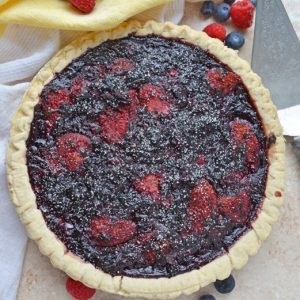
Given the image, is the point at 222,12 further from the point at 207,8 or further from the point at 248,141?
the point at 248,141

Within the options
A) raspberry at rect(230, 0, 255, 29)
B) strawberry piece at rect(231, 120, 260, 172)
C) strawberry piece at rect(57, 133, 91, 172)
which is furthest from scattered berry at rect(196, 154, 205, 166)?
raspberry at rect(230, 0, 255, 29)

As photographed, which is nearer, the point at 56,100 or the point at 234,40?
the point at 56,100

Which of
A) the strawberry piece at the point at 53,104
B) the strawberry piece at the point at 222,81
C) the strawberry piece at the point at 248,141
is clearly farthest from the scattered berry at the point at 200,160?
the strawberry piece at the point at 53,104

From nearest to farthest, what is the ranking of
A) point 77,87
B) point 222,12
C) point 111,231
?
point 111,231, point 77,87, point 222,12

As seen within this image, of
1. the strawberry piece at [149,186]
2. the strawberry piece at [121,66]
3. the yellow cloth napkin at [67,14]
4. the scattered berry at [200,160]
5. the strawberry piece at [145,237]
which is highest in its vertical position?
the yellow cloth napkin at [67,14]

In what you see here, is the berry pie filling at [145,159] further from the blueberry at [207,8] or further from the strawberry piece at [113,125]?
the blueberry at [207,8]

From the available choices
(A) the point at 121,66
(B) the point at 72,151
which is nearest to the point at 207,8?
(A) the point at 121,66

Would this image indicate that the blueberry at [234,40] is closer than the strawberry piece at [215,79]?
No

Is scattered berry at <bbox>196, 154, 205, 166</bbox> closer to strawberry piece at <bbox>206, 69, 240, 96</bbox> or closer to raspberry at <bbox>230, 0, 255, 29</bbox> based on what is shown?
strawberry piece at <bbox>206, 69, 240, 96</bbox>
